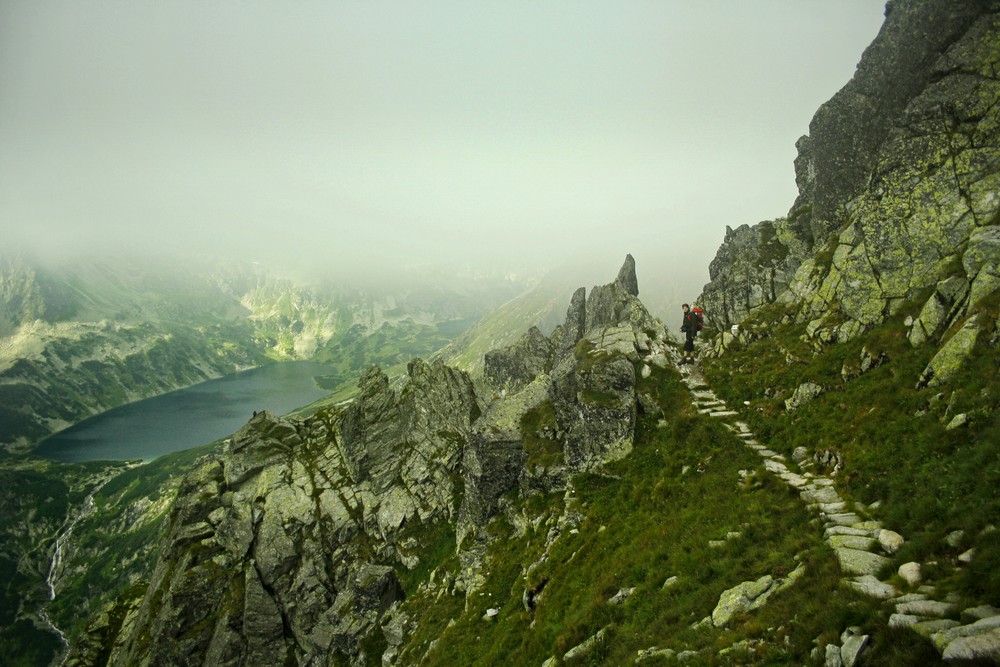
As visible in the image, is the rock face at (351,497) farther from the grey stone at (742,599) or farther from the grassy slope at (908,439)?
the grey stone at (742,599)

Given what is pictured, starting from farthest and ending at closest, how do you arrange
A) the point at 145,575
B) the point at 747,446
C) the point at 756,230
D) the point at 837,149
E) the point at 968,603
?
the point at 145,575, the point at 756,230, the point at 837,149, the point at 747,446, the point at 968,603

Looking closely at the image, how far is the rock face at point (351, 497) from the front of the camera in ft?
112

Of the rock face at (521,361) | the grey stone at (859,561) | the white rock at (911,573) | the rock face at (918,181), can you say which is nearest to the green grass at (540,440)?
the rock face at (918,181)

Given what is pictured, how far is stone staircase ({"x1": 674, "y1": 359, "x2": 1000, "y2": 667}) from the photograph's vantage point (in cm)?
673

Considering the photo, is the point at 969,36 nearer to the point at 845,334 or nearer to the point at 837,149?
the point at 837,149

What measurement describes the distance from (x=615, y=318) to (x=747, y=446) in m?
26.6

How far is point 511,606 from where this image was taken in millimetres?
24359

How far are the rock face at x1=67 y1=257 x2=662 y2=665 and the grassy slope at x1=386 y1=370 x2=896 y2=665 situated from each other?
9.51ft

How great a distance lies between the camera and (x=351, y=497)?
54312 millimetres

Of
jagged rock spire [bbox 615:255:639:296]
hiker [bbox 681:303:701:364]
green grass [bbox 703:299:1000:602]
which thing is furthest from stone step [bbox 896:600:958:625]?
jagged rock spire [bbox 615:255:639:296]

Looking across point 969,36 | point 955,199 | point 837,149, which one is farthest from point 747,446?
point 837,149

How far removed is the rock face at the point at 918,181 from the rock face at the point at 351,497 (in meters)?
15.2

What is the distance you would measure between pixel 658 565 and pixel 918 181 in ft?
92.5

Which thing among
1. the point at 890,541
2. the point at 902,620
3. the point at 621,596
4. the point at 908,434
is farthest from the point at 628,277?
the point at 902,620
